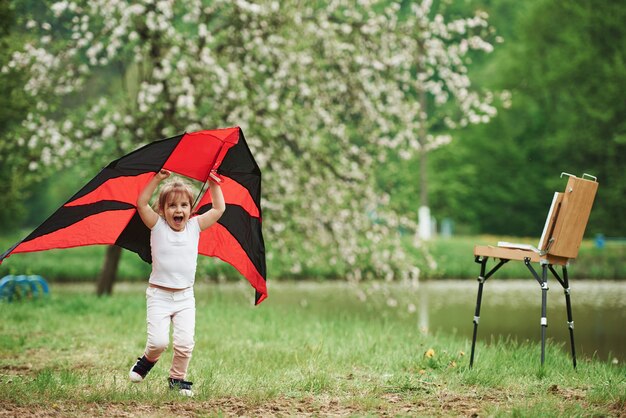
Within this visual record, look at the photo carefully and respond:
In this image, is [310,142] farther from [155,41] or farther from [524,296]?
[524,296]

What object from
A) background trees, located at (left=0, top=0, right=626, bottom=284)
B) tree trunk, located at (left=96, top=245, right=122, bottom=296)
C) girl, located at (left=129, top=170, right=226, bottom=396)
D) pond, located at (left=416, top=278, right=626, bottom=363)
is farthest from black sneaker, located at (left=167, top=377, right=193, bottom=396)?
tree trunk, located at (left=96, top=245, right=122, bottom=296)

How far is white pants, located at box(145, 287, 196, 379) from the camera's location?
6438 mm

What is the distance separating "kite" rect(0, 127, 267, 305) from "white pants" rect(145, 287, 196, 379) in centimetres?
75

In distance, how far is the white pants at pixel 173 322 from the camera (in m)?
6.44

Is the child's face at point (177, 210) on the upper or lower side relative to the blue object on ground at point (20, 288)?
upper

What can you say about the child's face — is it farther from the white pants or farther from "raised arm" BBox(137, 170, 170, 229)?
the white pants

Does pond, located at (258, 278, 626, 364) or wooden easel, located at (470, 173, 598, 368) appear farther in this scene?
pond, located at (258, 278, 626, 364)

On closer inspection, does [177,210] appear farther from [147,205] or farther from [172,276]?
[172,276]

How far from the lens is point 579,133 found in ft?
95.8

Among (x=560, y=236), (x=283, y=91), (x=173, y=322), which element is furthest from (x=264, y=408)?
(x=283, y=91)

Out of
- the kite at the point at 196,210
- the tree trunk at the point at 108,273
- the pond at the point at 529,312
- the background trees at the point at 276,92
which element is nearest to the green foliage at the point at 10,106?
the background trees at the point at 276,92

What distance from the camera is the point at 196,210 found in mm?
7434

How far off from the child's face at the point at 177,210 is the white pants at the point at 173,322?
51 centimetres

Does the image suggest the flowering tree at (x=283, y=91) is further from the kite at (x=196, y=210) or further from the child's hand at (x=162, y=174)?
the child's hand at (x=162, y=174)
